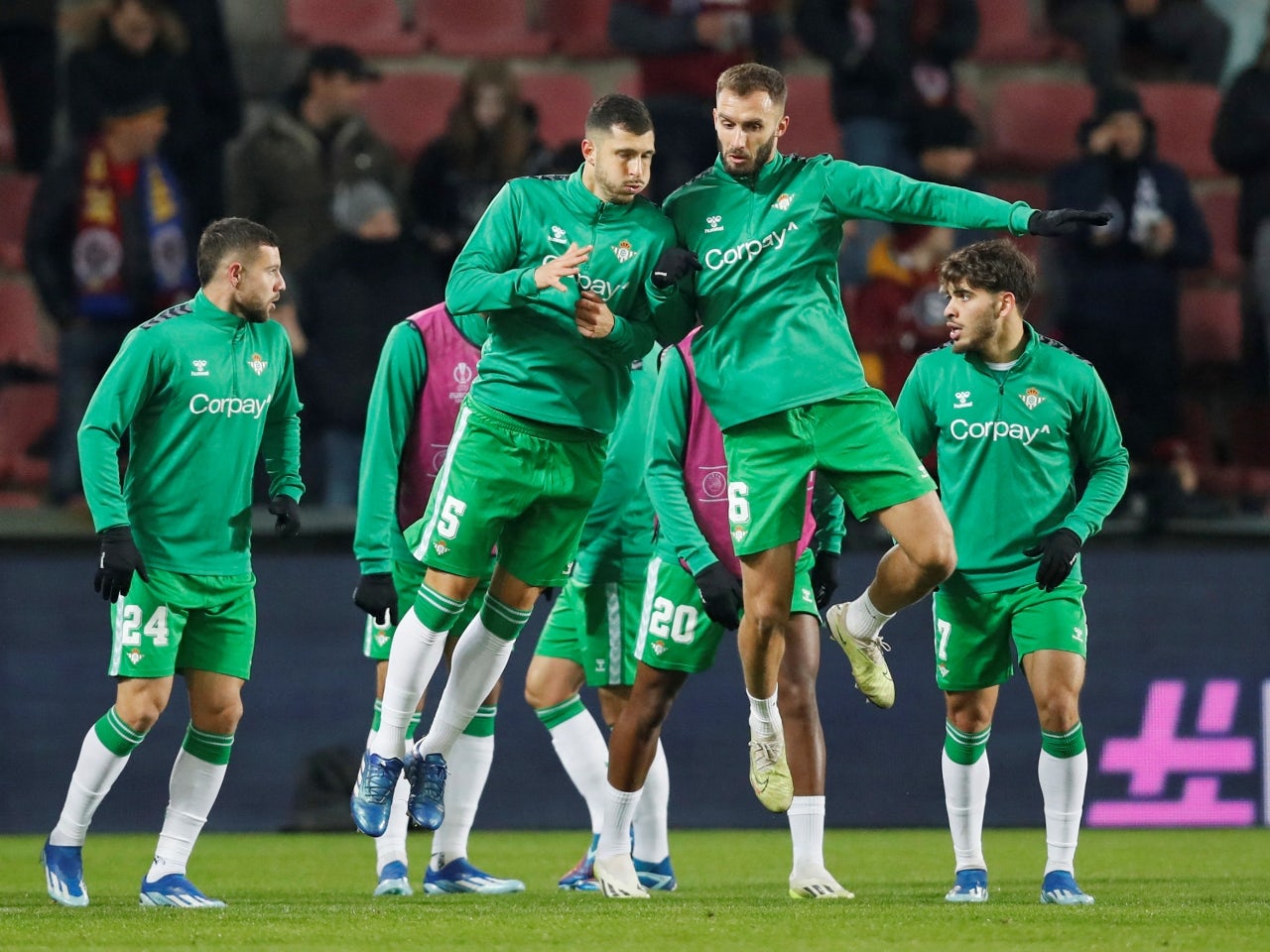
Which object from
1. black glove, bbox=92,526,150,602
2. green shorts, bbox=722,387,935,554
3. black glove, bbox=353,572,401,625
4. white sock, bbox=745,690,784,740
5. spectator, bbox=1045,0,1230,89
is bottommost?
white sock, bbox=745,690,784,740

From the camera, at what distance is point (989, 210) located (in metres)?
6.19

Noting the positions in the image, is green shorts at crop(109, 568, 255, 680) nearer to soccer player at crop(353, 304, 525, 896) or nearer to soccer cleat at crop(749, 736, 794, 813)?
soccer player at crop(353, 304, 525, 896)

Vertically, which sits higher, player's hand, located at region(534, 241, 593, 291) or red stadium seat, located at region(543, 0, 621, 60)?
red stadium seat, located at region(543, 0, 621, 60)

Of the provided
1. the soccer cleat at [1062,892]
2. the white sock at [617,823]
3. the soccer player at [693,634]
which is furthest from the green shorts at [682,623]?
the soccer cleat at [1062,892]

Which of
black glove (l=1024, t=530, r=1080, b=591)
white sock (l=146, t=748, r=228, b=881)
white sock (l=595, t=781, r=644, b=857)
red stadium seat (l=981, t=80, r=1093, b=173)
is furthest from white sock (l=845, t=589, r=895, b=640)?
red stadium seat (l=981, t=80, r=1093, b=173)

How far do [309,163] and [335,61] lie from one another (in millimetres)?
606

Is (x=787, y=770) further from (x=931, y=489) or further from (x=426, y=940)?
(x=426, y=940)

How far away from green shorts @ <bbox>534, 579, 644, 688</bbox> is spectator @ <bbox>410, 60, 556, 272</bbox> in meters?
3.87

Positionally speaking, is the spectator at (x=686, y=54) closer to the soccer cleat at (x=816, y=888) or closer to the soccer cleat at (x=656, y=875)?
the soccer cleat at (x=656, y=875)

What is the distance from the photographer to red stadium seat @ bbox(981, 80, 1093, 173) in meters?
13.1

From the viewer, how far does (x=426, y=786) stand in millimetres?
6785

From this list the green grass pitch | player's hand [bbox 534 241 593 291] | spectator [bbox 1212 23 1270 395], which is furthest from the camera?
spectator [bbox 1212 23 1270 395]

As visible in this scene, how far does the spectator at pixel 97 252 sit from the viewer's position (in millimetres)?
10922

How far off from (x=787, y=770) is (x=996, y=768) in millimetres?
4157
